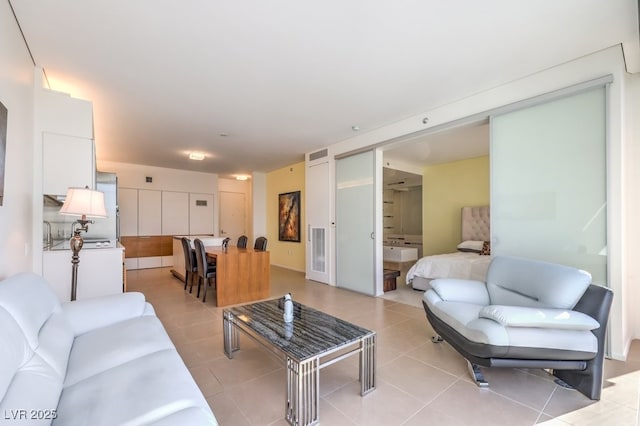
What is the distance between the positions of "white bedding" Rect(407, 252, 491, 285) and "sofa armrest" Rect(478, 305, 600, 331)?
2.13 metres

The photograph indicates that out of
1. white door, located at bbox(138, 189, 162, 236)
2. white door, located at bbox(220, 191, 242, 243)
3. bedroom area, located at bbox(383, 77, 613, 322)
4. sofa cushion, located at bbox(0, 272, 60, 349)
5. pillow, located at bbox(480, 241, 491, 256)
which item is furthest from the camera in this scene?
white door, located at bbox(220, 191, 242, 243)

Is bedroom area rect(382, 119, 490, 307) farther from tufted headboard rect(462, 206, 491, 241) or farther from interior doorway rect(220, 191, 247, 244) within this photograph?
interior doorway rect(220, 191, 247, 244)

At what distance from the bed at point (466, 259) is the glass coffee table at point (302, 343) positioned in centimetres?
269

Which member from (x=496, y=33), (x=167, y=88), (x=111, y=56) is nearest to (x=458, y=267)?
(x=496, y=33)

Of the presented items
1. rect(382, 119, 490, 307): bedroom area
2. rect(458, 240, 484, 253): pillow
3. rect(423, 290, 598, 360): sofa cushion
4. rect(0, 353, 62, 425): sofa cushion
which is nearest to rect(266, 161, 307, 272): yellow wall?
rect(382, 119, 490, 307): bedroom area

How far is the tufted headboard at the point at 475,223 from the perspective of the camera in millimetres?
5508

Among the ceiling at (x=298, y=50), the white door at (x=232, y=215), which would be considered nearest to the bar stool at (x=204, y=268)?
the ceiling at (x=298, y=50)

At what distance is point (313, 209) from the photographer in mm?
5836

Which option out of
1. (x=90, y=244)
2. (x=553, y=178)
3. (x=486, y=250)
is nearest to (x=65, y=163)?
(x=90, y=244)

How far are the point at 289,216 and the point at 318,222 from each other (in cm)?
176

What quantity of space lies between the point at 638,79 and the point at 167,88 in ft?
16.2

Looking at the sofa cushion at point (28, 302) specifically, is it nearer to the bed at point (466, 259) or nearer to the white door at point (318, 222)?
the white door at point (318, 222)

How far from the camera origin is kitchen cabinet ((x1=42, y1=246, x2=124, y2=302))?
9.57ft

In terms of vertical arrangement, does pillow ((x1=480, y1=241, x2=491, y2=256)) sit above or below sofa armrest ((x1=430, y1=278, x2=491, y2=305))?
above
